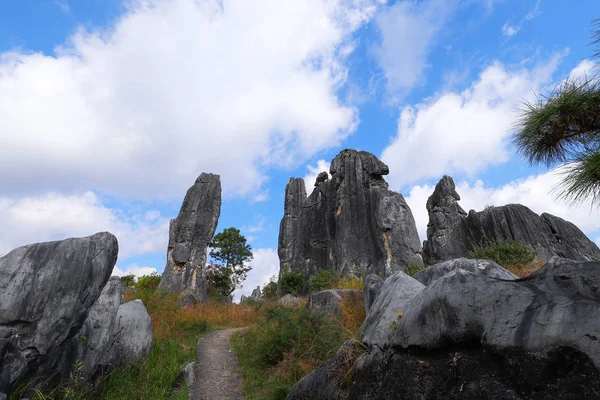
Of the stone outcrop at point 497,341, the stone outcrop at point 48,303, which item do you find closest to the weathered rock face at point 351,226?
the stone outcrop at point 497,341

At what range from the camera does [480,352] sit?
2.77 meters

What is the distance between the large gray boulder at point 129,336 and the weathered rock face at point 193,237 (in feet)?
61.0

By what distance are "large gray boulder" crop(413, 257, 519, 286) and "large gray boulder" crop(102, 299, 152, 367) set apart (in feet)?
19.9

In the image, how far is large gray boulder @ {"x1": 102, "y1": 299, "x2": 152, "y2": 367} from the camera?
6727mm

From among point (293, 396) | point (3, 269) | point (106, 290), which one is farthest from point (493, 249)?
point (3, 269)

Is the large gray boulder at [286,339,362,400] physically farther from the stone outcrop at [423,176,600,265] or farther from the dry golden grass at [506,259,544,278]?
the stone outcrop at [423,176,600,265]

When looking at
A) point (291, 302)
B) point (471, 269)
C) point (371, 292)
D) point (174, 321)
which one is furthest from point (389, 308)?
point (291, 302)

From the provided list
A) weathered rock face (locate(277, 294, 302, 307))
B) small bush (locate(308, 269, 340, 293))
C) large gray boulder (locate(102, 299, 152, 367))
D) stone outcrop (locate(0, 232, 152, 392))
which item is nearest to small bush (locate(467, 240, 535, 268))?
weathered rock face (locate(277, 294, 302, 307))

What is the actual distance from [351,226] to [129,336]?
890 inches

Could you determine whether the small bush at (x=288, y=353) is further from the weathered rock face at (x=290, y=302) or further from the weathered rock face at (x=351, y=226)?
the weathered rock face at (x=351, y=226)

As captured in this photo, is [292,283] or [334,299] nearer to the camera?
[334,299]

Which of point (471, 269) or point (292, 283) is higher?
point (292, 283)

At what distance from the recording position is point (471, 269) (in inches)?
210

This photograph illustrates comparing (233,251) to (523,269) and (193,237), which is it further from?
(523,269)
